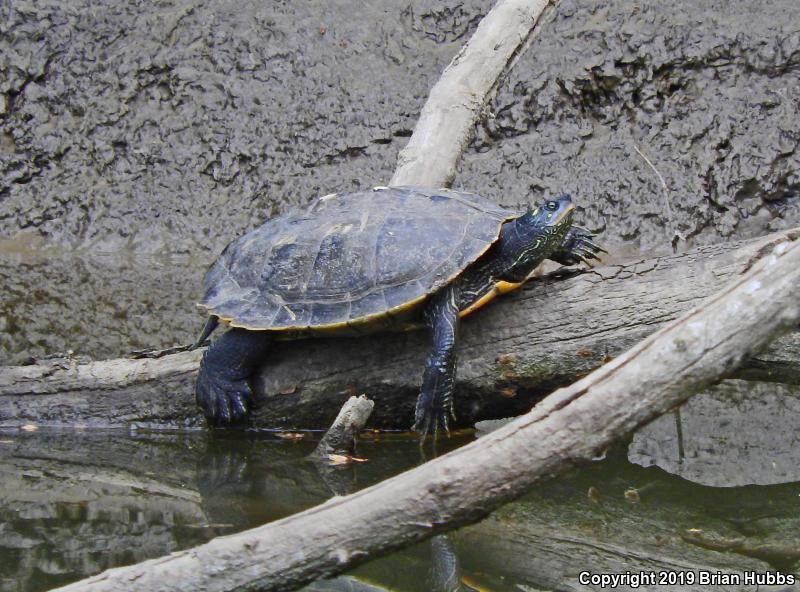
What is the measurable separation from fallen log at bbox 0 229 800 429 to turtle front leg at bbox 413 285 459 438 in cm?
18

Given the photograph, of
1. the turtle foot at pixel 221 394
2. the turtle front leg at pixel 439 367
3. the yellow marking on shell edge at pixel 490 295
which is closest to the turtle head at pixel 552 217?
the yellow marking on shell edge at pixel 490 295

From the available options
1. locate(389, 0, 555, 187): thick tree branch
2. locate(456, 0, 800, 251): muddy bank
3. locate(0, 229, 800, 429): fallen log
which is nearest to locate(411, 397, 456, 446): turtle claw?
locate(0, 229, 800, 429): fallen log

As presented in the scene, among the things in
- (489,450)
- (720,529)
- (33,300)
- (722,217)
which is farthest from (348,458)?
(722,217)

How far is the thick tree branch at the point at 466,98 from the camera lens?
4.93 meters

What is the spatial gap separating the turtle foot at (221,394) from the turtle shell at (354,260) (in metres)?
0.32

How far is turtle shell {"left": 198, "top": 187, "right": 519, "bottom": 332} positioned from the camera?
13.0ft

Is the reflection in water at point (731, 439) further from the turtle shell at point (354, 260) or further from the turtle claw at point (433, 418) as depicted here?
the turtle shell at point (354, 260)

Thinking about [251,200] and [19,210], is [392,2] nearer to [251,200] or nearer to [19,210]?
[251,200]

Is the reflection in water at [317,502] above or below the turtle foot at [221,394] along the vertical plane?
below

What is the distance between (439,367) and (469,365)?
0.83 ft

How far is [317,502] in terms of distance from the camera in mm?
3850

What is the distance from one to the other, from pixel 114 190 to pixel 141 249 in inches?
26.8

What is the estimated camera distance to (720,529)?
3537 millimetres

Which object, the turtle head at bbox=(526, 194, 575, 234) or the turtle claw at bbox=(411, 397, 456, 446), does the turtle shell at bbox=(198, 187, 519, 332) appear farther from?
the turtle claw at bbox=(411, 397, 456, 446)
